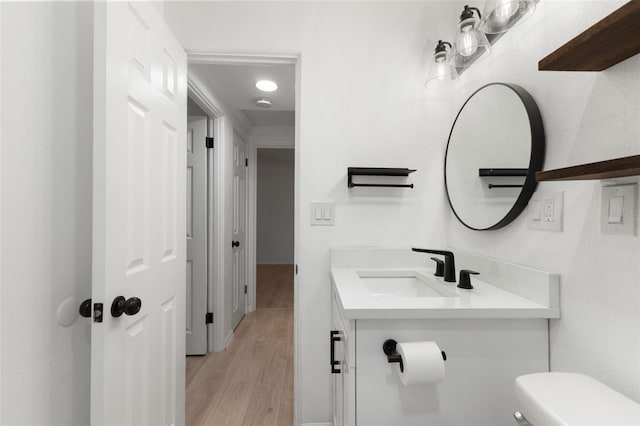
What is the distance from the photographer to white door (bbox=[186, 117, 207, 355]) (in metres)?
2.39

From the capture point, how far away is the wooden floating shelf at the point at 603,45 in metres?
0.60

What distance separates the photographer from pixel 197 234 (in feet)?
7.88

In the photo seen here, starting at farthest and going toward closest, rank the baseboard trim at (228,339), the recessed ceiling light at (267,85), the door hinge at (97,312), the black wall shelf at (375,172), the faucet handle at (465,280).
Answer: the baseboard trim at (228,339) < the recessed ceiling light at (267,85) < the black wall shelf at (375,172) < the faucet handle at (465,280) < the door hinge at (97,312)

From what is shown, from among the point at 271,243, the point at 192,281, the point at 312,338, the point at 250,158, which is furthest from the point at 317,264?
the point at 271,243

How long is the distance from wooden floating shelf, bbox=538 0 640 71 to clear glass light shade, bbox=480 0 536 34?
0.42 m

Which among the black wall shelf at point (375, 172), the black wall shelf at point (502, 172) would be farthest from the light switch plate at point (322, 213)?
the black wall shelf at point (502, 172)

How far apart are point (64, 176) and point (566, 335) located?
1.68m

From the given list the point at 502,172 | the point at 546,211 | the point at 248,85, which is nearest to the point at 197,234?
the point at 248,85

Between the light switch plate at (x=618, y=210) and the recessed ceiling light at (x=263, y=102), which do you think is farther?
the recessed ceiling light at (x=263, y=102)

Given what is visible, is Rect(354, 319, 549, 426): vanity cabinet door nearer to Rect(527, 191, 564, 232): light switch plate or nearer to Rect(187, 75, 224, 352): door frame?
Rect(527, 191, 564, 232): light switch plate

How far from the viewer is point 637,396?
703 mm

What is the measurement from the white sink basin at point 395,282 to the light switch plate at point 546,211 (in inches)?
19.9

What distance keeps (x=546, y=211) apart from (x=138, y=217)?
1.47 meters

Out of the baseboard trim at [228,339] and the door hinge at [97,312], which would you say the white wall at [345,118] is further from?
the baseboard trim at [228,339]
